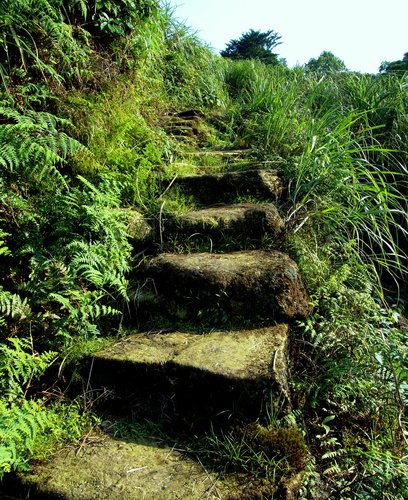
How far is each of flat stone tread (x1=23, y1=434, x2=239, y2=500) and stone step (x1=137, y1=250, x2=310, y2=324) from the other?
2.55ft

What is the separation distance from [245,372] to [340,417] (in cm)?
57

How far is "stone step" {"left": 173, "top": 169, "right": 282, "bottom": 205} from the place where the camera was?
292 cm

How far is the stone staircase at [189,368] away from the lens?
4.68ft

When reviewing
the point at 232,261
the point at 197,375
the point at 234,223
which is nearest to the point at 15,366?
the point at 197,375

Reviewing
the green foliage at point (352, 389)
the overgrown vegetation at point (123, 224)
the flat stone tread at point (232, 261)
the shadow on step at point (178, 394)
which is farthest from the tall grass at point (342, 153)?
the shadow on step at point (178, 394)

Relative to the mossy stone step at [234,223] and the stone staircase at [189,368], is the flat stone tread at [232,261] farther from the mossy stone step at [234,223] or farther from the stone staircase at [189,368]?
the mossy stone step at [234,223]

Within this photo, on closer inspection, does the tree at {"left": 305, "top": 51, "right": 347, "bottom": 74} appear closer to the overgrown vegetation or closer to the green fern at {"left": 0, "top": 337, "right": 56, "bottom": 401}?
the overgrown vegetation

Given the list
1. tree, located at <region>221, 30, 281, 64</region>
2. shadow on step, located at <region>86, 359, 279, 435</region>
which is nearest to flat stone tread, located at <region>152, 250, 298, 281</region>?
shadow on step, located at <region>86, 359, 279, 435</region>

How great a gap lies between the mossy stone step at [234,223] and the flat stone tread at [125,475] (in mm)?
1445

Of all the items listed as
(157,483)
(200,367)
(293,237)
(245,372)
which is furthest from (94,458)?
(293,237)

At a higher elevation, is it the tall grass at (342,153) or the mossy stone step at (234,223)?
the tall grass at (342,153)

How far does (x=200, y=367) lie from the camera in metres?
1.71

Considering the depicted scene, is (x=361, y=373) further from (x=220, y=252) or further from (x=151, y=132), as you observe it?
(x=151, y=132)

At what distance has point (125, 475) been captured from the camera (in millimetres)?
1438
